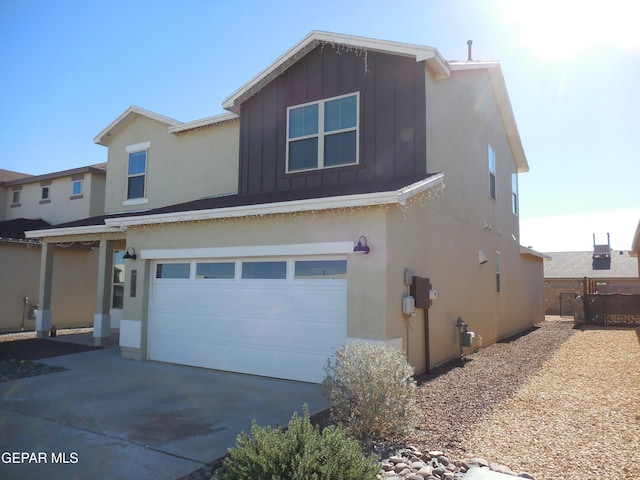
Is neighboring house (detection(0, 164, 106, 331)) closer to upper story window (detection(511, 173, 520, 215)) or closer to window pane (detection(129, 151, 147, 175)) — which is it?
window pane (detection(129, 151, 147, 175))

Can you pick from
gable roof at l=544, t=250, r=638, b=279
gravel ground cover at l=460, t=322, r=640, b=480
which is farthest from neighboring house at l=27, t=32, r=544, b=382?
gable roof at l=544, t=250, r=638, b=279

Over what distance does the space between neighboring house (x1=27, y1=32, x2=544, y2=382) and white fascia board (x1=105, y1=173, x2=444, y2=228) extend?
0.11 feet

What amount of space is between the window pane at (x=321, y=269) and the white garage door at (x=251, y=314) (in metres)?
0.02

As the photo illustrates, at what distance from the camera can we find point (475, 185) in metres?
12.6

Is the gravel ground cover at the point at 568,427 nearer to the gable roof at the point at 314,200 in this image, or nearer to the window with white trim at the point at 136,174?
the gable roof at the point at 314,200

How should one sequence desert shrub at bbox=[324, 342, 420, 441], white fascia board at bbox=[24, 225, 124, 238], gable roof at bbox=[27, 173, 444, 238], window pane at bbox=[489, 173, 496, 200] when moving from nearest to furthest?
desert shrub at bbox=[324, 342, 420, 441]
gable roof at bbox=[27, 173, 444, 238]
white fascia board at bbox=[24, 225, 124, 238]
window pane at bbox=[489, 173, 496, 200]

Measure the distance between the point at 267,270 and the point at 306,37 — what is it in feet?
17.8

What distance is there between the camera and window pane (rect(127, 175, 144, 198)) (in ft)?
48.4

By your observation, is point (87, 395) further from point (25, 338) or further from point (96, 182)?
point (96, 182)

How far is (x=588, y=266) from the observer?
36594 millimetres

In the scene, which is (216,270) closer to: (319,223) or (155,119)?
(319,223)

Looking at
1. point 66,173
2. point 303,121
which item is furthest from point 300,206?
point 66,173

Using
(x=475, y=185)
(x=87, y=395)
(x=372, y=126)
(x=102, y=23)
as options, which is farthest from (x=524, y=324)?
(x=102, y=23)

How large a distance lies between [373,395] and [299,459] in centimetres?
216
